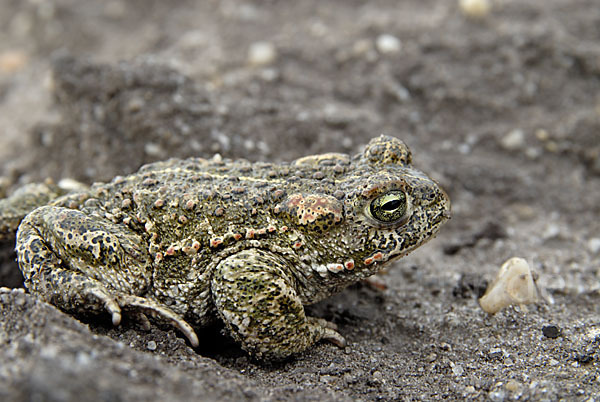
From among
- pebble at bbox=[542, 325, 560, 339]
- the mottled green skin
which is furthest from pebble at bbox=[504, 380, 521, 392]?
the mottled green skin

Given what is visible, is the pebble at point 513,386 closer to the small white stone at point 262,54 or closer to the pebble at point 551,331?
the pebble at point 551,331

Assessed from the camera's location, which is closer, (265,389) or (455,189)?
(265,389)

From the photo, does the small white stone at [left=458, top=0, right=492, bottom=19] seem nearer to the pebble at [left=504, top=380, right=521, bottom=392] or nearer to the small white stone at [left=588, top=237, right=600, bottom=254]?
the small white stone at [left=588, top=237, right=600, bottom=254]

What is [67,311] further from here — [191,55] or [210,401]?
[191,55]

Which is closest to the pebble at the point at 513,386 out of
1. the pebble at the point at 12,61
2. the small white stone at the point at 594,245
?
the small white stone at the point at 594,245

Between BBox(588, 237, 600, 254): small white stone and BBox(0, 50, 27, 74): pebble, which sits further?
BBox(0, 50, 27, 74): pebble

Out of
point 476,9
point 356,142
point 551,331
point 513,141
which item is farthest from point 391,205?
point 476,9

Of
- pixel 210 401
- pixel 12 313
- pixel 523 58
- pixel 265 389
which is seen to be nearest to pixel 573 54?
pixel 523 58
